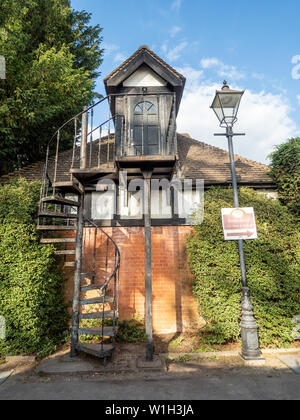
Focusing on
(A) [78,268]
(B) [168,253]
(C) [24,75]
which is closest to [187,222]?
(B) [168,253]

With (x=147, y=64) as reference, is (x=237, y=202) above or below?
below

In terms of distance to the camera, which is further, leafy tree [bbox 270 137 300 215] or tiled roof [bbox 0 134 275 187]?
tiled roof [bbox 0 134 275 187]

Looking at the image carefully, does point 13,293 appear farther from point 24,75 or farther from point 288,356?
point 24,75

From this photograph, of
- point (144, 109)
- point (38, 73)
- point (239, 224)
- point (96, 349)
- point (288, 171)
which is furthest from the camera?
point (144, 109)

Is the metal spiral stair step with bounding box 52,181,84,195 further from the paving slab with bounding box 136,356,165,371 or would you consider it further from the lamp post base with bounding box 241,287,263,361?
the lamp post base with bounding box 241,287,263,361

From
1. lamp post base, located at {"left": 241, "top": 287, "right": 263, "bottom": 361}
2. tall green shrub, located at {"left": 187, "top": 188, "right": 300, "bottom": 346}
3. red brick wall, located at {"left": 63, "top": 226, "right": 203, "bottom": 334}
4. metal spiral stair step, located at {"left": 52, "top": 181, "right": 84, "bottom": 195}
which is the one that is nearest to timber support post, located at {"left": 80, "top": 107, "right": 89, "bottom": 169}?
metal spiral stair step, located at {"left": 52, "top": 181, "right": 84, "bottom": 195}

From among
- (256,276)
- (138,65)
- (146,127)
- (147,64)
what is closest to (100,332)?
(256,276)

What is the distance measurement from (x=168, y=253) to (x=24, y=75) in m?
7.01

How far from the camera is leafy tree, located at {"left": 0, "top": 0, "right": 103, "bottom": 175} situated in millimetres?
6795

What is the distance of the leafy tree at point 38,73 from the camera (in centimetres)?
679

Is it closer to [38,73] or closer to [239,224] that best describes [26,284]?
[239,224]

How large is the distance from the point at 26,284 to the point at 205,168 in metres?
6.54

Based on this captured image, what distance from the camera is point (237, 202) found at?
4.89 metres

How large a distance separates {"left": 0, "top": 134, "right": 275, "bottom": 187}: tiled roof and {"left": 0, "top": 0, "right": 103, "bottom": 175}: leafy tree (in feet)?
3.22
